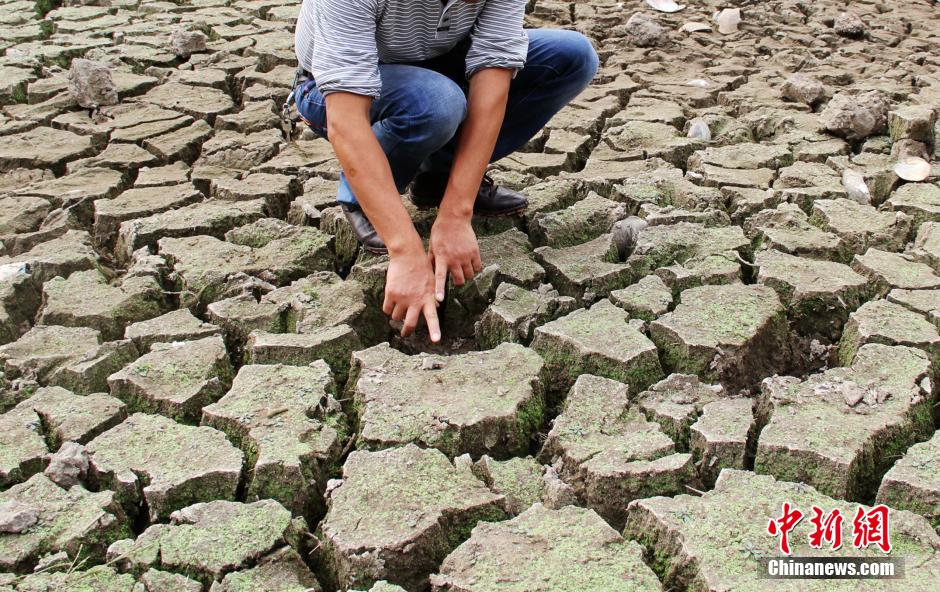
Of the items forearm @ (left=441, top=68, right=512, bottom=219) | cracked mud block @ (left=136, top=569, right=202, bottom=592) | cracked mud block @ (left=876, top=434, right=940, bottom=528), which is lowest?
cracked mud block @ (left=876, top=434, right=940, bottom=528)

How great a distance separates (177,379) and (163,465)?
0.32 metres

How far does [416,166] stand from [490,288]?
0.40 m

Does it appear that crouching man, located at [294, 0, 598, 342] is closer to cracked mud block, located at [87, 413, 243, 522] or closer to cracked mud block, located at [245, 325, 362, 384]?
cracked mud block, located at [245, 325, 362, 384]

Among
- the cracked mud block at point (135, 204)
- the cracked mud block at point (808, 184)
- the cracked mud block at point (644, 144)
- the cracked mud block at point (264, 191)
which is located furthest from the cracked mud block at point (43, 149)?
the cracked mud block at point (808, 184)

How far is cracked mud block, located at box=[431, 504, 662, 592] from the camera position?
145cm

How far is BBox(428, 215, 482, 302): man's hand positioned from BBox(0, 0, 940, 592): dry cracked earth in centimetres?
17

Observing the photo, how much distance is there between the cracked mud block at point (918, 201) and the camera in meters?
2.67

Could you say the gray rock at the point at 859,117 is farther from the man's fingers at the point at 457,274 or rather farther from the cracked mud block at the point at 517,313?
the man's fingers at the point at 457,274

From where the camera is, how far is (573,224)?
261 cm

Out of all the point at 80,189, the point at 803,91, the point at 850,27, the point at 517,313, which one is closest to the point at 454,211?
the point at 517,313

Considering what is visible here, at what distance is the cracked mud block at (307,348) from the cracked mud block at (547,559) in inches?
27.5

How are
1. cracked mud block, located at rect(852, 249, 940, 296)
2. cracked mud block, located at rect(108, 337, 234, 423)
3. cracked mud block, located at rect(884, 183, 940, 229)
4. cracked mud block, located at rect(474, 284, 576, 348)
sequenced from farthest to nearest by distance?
cracked mud block, located at rect(884, 183, 940, 229) < cracked mud block, located at rect(852, 249, 940, 296) < cracked mud block, located at rect(474, 284, 576, 348) < cracked mud block, located at rect(108, 337, 234, 423)

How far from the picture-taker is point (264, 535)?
5.18ft

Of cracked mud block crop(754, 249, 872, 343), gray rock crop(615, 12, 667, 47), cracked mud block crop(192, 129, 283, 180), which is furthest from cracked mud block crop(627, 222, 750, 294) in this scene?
A: gray rock crop(615, 12, 667, 47)
